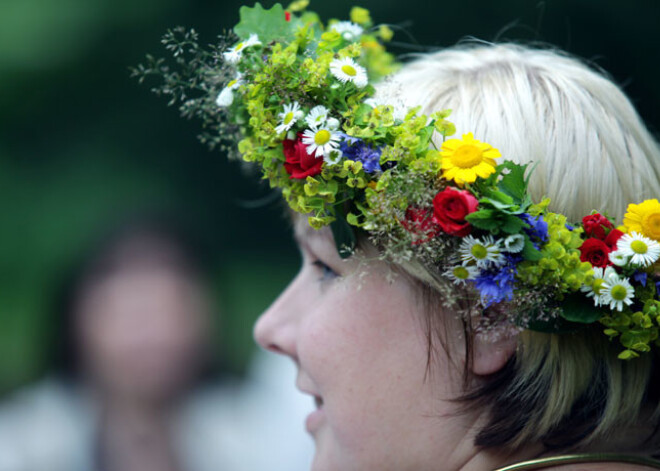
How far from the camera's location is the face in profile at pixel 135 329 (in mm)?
3943

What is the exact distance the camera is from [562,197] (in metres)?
1.69

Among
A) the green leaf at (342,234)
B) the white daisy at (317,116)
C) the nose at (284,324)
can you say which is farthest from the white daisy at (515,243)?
the nose at (284,324)

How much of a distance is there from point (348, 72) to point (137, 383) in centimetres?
274

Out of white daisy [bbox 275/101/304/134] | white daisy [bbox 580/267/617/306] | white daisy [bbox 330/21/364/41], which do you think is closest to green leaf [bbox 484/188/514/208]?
white daisy [bbox 580/267/617/306]

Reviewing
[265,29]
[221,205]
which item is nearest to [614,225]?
[265,29]

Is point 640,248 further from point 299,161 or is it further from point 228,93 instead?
point 228,93

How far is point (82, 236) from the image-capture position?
4898mm

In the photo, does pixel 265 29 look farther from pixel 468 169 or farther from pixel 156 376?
Result: pixel 156 376

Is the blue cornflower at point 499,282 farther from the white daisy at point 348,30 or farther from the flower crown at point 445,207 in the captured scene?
the white daisy at point 348,30

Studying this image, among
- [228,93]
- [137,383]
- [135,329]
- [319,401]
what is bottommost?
[137,383]

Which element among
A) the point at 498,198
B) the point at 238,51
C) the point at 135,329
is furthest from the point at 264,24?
the point at 135,329

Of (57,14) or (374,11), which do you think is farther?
(57,14)

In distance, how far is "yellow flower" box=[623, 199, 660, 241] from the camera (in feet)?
5.30

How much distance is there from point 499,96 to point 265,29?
0.62 m
